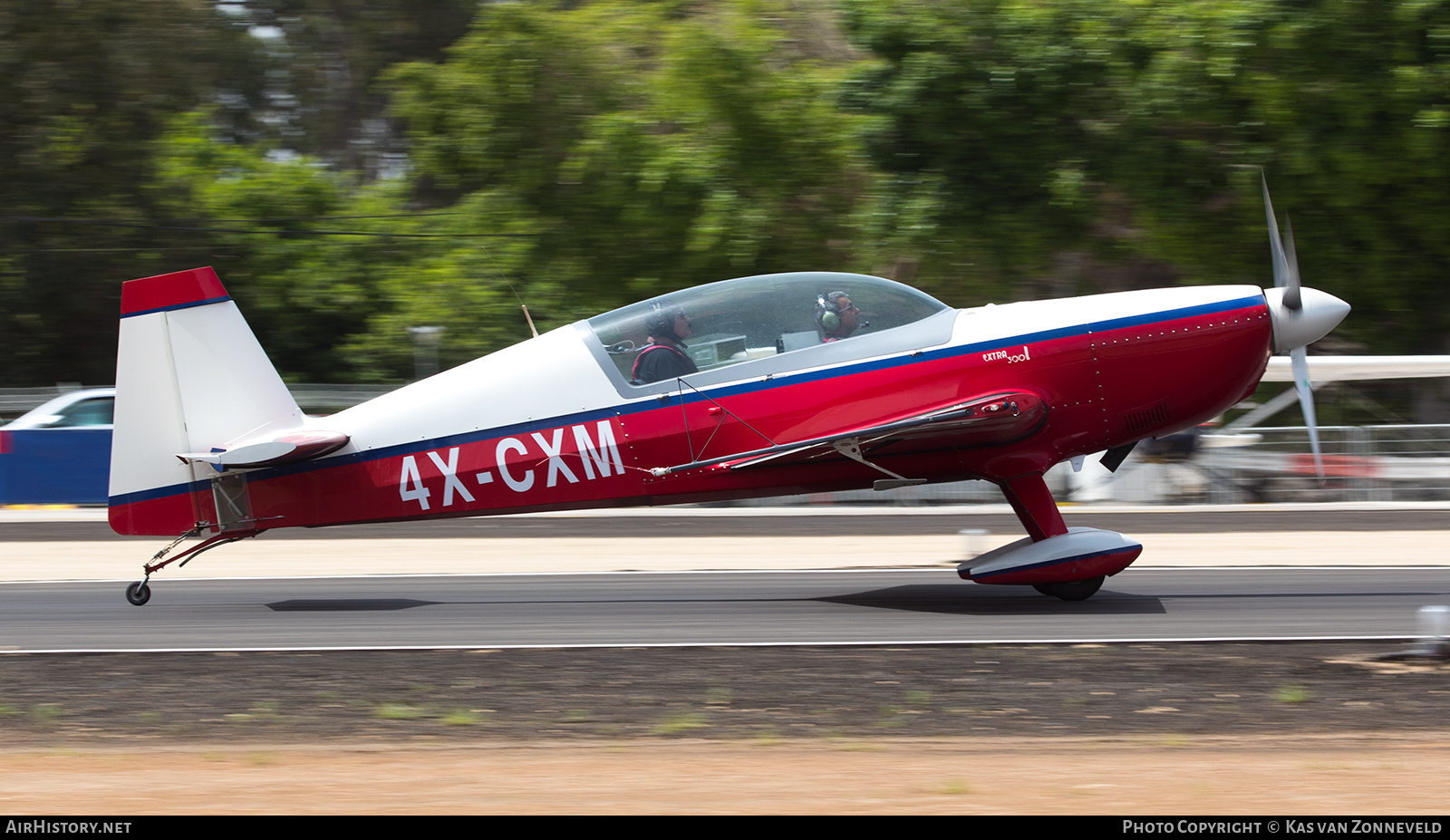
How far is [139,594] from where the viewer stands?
1095 centimetres

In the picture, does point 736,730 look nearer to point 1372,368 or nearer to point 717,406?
point 717,406

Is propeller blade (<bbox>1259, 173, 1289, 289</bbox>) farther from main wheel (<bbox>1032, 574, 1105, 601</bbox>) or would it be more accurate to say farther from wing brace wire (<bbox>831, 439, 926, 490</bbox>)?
wing brace wire (<bbox>831, 439, 926, 490</bbox>)

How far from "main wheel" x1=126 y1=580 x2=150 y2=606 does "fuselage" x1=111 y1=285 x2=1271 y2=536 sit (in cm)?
72

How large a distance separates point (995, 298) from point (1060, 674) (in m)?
18.6

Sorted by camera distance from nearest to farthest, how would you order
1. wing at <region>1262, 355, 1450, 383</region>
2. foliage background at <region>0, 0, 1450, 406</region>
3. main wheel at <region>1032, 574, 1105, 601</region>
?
main wheel at <region>1032, 574, 1105, 601</region> → wing at <region>1262, 355, 1450, 383</region> → foliage background at <region>0, 0, 1450, 406</region>

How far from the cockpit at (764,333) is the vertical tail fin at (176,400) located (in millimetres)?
2945

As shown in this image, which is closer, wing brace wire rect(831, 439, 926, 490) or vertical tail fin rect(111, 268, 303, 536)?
wing brace wire rect(831, 439, 926, 490)

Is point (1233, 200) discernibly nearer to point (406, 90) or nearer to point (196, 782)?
point (406, 90)

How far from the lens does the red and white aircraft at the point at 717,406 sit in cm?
1018

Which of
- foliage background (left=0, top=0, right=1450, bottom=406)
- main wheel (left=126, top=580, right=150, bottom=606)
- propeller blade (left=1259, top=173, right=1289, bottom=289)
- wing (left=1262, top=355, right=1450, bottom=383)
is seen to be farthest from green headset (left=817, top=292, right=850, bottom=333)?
foliage background (left=0, top=0, right=1450, bottom=406)

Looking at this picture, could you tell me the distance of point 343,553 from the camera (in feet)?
49.1

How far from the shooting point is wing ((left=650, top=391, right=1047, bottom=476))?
393 inches

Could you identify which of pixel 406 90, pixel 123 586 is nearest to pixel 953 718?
pixel 123 586

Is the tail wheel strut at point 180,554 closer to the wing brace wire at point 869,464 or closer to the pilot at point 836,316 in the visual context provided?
the wing brace wire at point 869,464
